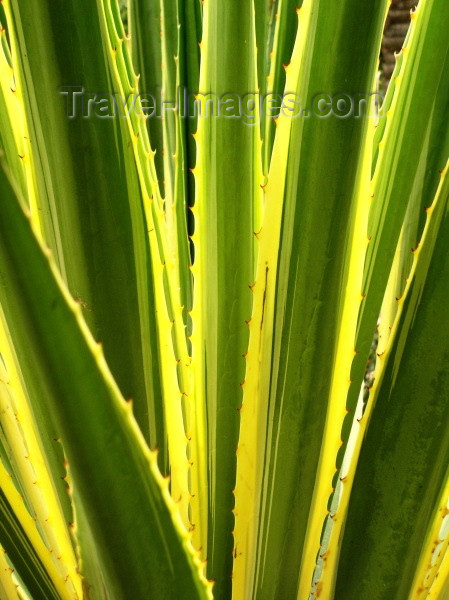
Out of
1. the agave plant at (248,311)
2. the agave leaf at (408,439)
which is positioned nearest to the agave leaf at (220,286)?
the agave plant at (248,311)

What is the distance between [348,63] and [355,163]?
59 millimetres

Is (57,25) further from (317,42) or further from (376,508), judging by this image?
(376,508)

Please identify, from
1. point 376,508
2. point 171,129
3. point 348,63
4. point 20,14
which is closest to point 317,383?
point 376,508

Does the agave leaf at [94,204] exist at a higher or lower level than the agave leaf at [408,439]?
higher

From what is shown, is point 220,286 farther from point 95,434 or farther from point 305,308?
point 95,434

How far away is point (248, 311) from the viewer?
0.51m

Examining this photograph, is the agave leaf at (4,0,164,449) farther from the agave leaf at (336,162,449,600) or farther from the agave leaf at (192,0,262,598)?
the agave leaf at (336,162,449,600)

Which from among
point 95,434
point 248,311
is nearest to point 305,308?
point 248,311

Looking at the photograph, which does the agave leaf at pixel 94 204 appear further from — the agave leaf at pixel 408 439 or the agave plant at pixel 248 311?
the agave leaf at pixel 408 439

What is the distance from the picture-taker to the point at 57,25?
43cm

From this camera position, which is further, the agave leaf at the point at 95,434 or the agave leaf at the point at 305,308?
the agave leaf at the point at 305,308

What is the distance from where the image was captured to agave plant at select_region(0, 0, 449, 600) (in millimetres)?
417

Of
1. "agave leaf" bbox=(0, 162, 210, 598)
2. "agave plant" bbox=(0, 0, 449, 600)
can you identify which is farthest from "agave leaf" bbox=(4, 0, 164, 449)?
"agave leaf" bbox=(0, 162, 210, 598)

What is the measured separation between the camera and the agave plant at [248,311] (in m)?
0.42
